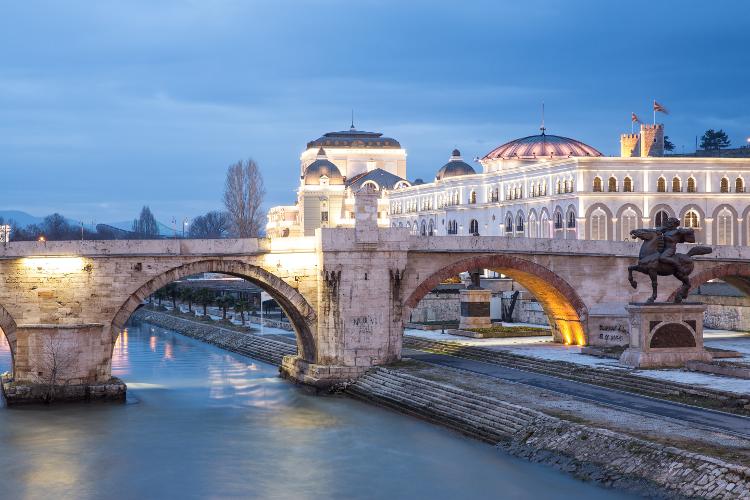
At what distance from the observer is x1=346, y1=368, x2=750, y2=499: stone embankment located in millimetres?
27172

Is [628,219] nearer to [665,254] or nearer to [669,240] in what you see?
[669,240]

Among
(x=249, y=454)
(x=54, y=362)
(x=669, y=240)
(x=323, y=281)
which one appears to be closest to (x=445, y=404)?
(x=249, y=454)

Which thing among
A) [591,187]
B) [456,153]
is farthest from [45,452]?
[456,153]

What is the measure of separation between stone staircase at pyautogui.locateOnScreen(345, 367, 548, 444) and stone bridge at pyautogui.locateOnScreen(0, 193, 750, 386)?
7.64 feet

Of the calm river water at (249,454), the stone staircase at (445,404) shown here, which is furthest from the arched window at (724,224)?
the calm river water at (249,454)

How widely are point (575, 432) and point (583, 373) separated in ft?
39.8

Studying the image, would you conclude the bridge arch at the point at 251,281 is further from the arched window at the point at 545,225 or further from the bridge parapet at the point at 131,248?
the arched window at the point at 545,225

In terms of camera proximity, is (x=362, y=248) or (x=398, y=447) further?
(x=362, y=248)

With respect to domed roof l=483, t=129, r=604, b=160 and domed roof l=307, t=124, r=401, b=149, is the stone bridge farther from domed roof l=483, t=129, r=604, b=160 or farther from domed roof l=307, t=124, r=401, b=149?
domed roof l=307, t=124, r=401, b=149

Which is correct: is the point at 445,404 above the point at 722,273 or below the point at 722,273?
below

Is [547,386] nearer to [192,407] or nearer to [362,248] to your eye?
[362,248]

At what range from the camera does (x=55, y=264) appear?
1788 inches

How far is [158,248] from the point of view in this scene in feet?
155

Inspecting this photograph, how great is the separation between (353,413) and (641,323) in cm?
1225
